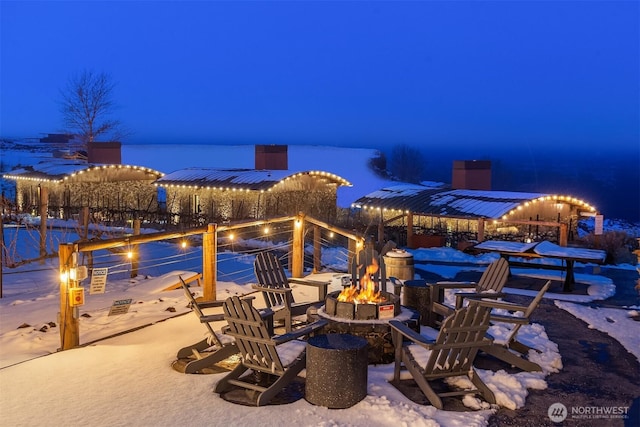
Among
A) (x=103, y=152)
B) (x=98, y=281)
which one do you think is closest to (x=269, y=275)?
(x=98, y=281)

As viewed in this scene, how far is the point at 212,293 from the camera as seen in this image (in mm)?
8508

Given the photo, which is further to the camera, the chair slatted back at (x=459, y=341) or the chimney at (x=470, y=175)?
the chimney at (x=470, y=175)

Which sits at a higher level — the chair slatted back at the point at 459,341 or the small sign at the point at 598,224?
the chair slatted back at the point at 459,341

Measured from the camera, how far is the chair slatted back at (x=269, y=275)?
7.32m

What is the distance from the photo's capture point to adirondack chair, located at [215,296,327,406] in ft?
15.9

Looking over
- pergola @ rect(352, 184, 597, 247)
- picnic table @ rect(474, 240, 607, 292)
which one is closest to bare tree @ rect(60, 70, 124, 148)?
pergola @ rect(352, 184, 597, 247)

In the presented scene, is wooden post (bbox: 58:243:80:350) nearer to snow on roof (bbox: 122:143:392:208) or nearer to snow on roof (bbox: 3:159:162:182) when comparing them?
snow on roof (bbox: 3:159:162:182)

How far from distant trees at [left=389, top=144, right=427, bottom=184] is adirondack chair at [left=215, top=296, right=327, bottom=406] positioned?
70468mm

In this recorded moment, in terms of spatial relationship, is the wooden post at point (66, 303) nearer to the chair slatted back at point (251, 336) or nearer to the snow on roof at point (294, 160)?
the chair slatted back at point (251, 336)

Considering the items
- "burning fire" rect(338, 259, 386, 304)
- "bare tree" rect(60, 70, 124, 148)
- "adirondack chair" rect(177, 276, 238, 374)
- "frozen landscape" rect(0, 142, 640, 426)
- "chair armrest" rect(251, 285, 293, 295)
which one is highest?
"bare tree" rect(60, 70, 124, 148)

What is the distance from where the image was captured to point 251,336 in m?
4.94

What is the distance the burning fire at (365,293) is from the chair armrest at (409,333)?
0.60 m

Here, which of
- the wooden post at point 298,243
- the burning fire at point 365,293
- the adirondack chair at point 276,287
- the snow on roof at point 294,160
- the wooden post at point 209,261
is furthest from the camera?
the snow on roof at point 294,160

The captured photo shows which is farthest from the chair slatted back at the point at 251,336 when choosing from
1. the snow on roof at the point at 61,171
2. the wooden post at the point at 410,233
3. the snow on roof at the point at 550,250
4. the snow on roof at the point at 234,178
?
the snow on roof at the point at 61,171
